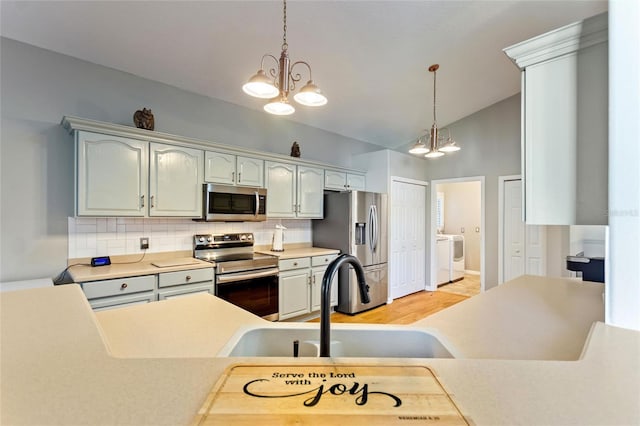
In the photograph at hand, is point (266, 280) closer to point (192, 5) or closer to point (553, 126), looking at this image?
point (192, 5)

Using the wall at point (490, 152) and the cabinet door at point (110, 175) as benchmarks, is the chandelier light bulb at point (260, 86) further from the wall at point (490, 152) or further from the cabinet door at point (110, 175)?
the wall at point (490, 152)

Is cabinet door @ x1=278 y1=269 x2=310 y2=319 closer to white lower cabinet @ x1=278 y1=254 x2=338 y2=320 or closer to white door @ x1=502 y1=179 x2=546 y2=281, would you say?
white lower cabinet @ x1=278 y1=254 x2=338 y2=320

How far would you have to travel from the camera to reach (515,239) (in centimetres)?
464

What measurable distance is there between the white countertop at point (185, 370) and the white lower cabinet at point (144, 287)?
1.14m

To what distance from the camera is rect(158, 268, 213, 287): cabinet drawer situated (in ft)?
8.46

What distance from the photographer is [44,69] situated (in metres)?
2.49

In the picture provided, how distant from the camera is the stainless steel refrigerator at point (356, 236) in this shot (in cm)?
400

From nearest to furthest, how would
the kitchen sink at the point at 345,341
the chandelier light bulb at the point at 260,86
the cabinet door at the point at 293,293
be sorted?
the kitchen sink at the point at 345,341 → the chandelier light bulb at the point at 260,86 → the cabinet door at the point at 293,293

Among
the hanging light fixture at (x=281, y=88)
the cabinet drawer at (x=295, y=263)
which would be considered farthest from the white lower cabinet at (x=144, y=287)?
the hanging light fixture at (x=281, y=88)

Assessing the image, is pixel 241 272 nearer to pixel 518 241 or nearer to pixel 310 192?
pixel 310 192

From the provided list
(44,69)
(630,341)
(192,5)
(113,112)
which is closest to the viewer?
(630,341)

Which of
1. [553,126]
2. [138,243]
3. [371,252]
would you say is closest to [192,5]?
[138,243]

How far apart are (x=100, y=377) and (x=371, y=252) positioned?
148 inches

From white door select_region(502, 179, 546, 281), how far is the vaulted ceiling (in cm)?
187
